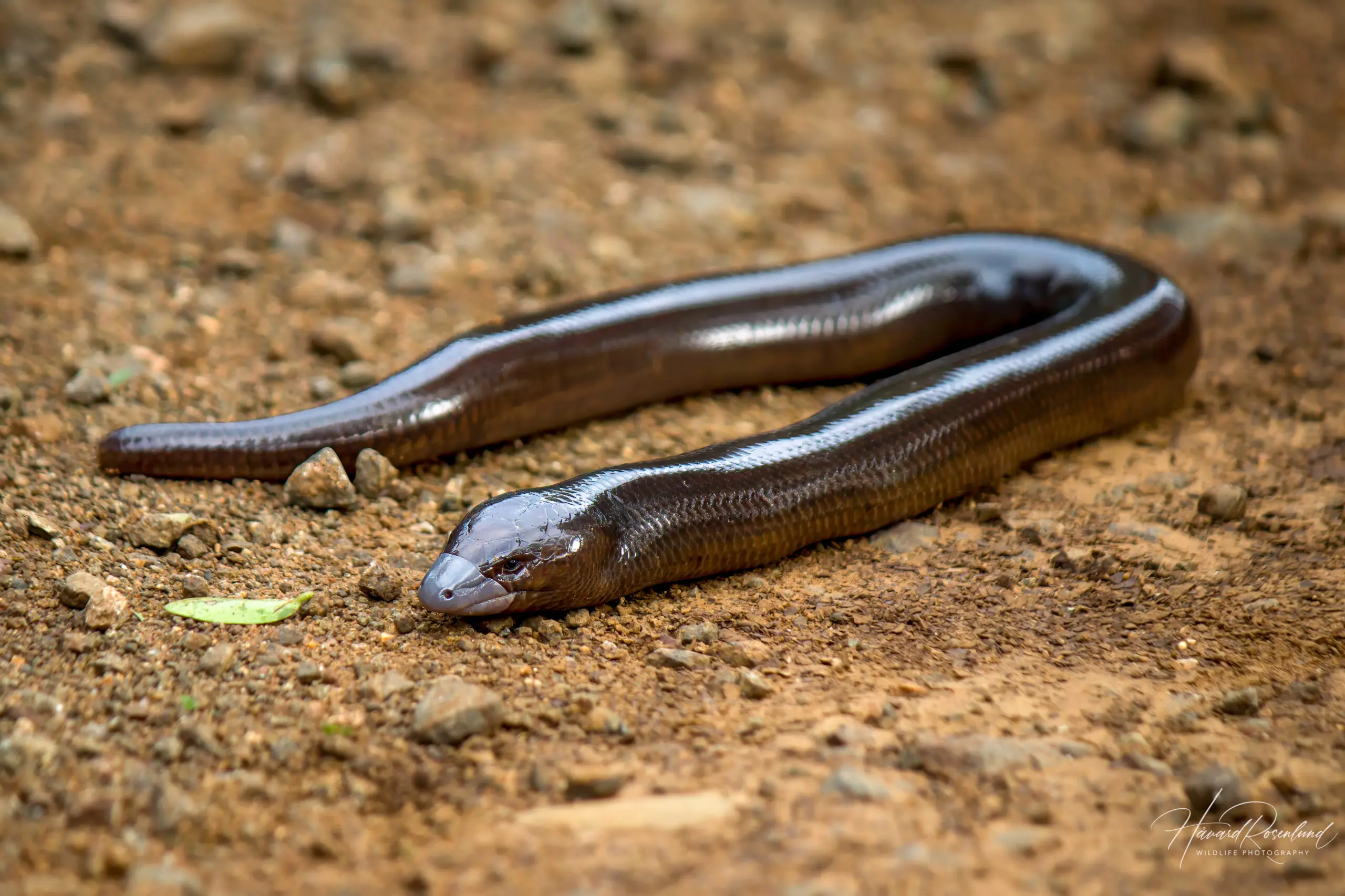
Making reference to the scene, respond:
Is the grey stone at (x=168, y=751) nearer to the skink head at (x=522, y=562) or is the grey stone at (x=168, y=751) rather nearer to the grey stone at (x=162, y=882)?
the grey stone at (x=162, y=882)

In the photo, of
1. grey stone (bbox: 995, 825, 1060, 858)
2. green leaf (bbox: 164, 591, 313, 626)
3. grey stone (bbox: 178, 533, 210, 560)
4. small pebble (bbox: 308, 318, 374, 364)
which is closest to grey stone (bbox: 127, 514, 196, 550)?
grey stone (bbox: 178, 533, 210, 560)

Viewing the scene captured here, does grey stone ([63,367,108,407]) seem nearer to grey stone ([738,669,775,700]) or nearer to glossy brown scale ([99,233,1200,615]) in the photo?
glossy brown scale ([99,233,1200,615])

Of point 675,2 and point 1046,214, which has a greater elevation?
point 675,2

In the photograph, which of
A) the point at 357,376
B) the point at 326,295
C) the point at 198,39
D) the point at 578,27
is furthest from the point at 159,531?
the point at 578,27

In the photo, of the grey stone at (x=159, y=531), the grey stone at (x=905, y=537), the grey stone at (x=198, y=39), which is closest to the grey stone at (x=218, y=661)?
the grey stone at (x=159, y=531)

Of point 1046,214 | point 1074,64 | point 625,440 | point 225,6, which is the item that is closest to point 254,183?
point 225,6

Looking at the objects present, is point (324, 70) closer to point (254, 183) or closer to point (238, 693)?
point (254, 183)
